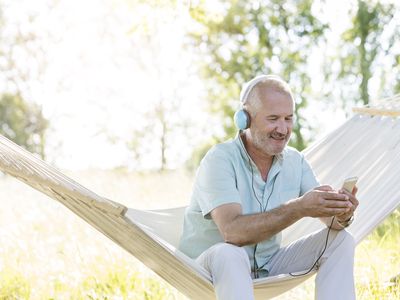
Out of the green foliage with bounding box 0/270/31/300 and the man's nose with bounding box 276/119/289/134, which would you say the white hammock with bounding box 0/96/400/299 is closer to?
the man's nose with bounding box 276/119/289/134

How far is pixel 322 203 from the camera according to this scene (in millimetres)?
2244

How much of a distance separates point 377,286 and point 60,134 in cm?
1231

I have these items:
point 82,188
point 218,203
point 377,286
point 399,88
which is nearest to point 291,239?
point 218,203

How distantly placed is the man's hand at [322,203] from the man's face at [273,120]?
29 centimetres

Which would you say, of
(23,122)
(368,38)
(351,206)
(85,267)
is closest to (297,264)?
(351,206)

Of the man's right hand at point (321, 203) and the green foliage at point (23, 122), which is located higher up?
the green foliage at point (23, 122)

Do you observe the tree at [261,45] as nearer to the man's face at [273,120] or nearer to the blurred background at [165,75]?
the blurred background at [165,75]

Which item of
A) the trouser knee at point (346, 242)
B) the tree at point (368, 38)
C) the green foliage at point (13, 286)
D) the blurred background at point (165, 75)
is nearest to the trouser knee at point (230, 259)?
the trouser knee at point (346, 242)

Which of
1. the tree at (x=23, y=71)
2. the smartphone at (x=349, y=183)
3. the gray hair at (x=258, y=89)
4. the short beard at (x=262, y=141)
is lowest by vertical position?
the smartphone at (x=349, y=183)

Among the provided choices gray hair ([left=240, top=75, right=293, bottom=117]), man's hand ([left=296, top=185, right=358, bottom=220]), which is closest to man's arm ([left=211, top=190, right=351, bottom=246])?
man's hand ([left=296, top=185, right=358, bottom=220])

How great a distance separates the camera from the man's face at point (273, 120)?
98.6 inches

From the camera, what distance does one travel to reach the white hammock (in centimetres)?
212

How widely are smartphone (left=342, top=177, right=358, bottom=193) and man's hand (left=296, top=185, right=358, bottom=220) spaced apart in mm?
63

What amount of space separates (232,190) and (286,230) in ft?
1.80
